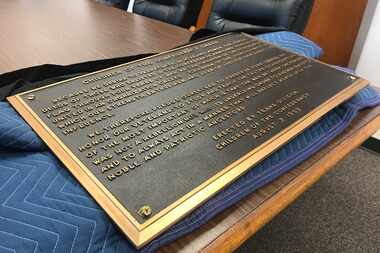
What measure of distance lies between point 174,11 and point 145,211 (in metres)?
1.43

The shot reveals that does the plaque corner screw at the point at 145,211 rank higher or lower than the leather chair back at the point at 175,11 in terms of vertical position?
lower

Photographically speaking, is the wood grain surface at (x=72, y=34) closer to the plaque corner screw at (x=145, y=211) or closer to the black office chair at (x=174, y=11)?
the black office chair at (x=174, y=11)

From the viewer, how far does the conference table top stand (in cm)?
51

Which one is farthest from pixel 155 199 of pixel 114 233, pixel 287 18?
pixel 287 18

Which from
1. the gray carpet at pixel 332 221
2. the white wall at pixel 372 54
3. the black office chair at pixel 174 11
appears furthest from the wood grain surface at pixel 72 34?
the white wall at pixel 372 54

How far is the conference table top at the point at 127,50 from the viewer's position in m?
0.51

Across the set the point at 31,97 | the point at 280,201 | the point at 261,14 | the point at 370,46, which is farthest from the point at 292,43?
the point at 370,46

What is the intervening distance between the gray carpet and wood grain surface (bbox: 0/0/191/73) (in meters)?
0.81

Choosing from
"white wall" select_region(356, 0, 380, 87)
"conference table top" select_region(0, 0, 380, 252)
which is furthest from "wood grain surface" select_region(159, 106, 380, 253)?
"white wall" select_region(356, 0, 380, 87)

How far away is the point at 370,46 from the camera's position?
164 centimetres

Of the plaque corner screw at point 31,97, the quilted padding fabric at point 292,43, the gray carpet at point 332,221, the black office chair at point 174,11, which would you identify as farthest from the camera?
the black office chair at point 174,11

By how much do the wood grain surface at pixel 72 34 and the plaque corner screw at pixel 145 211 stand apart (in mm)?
667

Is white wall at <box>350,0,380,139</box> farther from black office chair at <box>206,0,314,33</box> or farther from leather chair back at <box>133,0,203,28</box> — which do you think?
leather chair back at <box>133,0,203,28</box>

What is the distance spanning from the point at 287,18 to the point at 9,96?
102 cm
